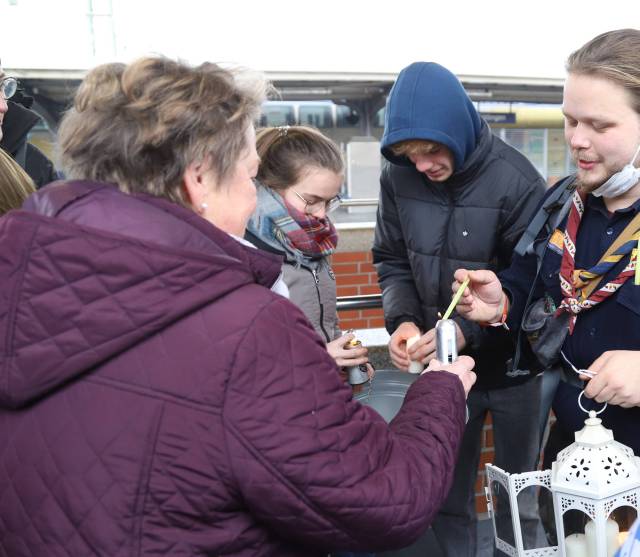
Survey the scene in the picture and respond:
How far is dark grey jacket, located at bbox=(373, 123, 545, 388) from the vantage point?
7.57ft

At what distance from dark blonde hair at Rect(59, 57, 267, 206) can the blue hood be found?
1161mm

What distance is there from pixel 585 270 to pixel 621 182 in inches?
9.3

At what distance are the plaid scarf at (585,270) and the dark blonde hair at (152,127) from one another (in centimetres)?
96

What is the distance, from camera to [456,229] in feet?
7.77

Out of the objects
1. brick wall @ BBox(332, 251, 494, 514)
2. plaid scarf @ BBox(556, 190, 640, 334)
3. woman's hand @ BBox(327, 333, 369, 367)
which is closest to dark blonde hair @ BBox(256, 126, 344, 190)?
woman's hand @ BBox(327, 333, 369, 367)

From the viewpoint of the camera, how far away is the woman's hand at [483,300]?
6.39ft

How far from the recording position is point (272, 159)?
2164 millimetres

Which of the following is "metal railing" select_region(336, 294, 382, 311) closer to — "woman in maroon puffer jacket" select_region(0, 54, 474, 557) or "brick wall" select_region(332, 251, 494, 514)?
"woman in maroon puffer jacket" select_region(0, 54, 474, 557)

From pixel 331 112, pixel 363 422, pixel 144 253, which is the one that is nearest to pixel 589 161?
pixel 363 422

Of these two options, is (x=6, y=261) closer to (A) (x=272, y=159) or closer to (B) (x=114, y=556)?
(B) (x=114, y=556)

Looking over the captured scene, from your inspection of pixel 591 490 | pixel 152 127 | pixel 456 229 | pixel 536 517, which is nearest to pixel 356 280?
pixel 456 229

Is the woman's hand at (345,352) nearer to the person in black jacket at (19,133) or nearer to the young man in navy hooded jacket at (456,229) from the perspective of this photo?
the young man in navy hooded jacket at (456,229)

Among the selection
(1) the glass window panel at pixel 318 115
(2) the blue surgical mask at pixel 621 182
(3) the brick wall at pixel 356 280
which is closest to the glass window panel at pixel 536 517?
(2) the blue surgical mask at pixel 621 182

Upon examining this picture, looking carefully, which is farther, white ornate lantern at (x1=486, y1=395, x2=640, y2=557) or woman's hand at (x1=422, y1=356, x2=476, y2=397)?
woman's hand at (x1=422, y1=356, x2=476, y2=397)
